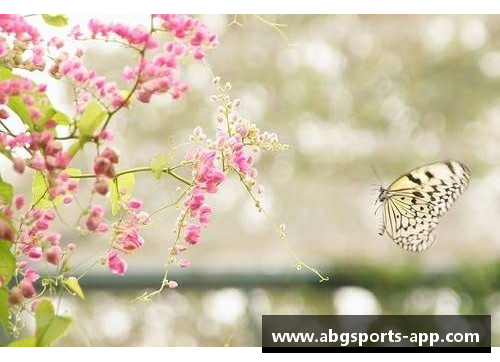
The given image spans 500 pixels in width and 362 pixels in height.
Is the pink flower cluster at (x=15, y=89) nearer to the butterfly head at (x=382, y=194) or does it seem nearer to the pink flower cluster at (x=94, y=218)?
the pink flower cluster at (x=94, y=218)

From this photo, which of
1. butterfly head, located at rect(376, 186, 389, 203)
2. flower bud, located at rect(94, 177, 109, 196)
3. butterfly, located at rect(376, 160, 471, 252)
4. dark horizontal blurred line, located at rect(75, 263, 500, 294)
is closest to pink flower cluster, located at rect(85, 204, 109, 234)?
flower bud, located at rect(94, 177, 109, 196)

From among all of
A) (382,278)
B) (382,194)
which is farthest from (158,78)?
(382,278)

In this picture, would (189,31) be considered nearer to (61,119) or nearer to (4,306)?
(61,119)

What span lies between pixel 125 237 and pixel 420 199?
3.67 ft

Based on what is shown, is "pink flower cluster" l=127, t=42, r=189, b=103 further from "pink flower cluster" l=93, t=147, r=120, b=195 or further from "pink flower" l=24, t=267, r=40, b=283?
"pink flower" l=24, t=267, r=40, b=283

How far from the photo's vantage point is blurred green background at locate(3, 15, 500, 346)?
15.0ft

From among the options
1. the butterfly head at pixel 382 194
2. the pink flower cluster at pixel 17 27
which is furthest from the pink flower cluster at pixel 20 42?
the butterfly head at pixel 382 194

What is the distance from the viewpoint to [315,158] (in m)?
5.30

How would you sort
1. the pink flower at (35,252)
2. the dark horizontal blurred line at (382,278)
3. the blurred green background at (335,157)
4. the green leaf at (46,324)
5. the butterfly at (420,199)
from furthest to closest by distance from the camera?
the blurred green background at (335,157) → the dark horizontal blurred line at (382,278) → the butterfly at (420,199) → the pink flower at (35,252) → the green leaf at (46,324)

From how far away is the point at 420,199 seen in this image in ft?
5.57

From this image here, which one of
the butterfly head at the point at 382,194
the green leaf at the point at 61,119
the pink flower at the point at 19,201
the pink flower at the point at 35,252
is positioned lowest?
the pink flower at the point at 35,252

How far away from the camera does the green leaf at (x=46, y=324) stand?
55cm

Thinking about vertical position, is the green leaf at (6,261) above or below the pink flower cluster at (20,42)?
below

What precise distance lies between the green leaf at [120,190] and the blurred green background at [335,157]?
3645 mm
